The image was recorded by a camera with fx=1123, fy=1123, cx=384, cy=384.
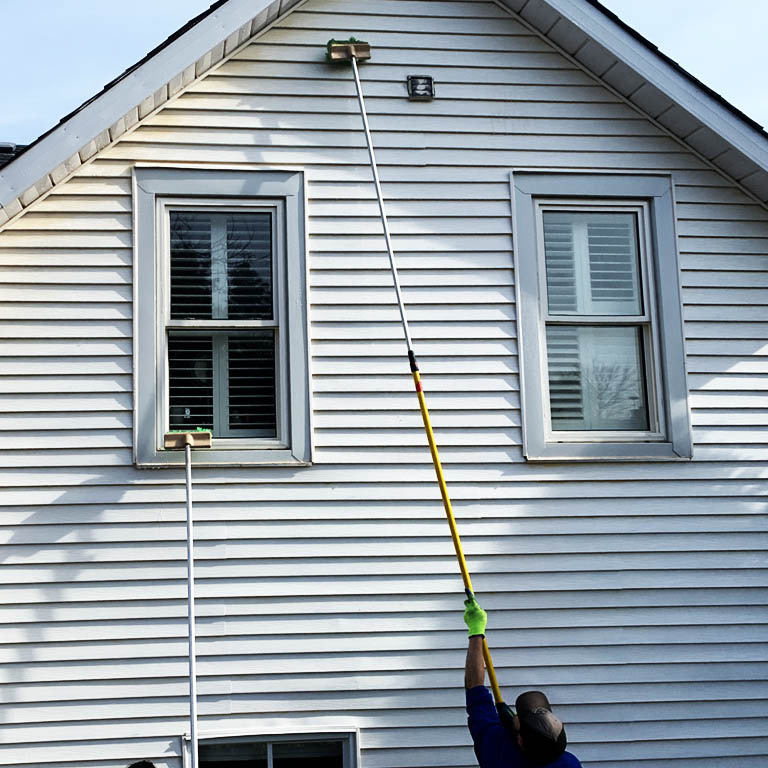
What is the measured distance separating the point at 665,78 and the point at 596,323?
1.59 metres

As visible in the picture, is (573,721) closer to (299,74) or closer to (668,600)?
(668,600)

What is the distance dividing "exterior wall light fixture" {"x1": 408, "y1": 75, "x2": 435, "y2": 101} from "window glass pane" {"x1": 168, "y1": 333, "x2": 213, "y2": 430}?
2.06m

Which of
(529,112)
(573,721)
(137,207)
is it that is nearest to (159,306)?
(137,207)

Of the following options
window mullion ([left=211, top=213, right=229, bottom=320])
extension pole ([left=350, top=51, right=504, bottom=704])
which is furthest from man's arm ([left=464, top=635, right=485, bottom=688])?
window mullion ([left=211, top=213, right=229, bottom=320])

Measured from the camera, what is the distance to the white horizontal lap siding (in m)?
6.50

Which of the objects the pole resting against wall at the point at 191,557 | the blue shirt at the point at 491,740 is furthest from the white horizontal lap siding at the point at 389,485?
the blue shirt at the point at 491,740

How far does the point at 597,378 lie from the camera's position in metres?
7.23

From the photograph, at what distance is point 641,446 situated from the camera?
23.1 ft

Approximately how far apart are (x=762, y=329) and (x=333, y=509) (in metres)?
3.02

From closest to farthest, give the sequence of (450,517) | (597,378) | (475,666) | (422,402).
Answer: (475,666) → (450,517) → (422,402) → (597,378)

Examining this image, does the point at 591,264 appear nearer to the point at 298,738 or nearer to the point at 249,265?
the point at 249,265

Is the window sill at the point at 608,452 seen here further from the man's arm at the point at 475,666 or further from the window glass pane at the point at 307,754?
the window glass pane at the point at 307,754

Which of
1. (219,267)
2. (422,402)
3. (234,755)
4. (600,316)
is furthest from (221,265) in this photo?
(234,755)

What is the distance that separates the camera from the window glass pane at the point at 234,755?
6516mm
